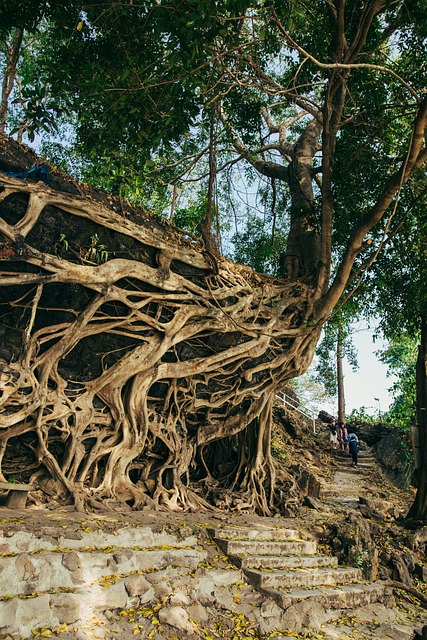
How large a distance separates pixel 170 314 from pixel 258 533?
9.84ft

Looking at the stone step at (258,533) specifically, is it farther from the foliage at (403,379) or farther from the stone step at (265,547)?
the foliage at (403,379)

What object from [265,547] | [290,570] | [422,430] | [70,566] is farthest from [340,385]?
[70,566]

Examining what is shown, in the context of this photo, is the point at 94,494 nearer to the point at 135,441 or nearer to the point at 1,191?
the point at 135,441

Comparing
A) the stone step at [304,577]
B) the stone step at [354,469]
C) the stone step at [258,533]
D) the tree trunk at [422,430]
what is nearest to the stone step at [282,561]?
the stone step at [304,577]

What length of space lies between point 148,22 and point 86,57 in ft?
3.59

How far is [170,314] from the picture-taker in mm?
7039

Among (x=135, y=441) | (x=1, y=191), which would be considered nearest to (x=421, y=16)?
(x=1, y=191)

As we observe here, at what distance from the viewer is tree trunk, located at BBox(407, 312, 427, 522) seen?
8.55 meters

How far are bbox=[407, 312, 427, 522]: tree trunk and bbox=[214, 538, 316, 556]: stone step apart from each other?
2961mm

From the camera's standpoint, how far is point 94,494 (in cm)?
603

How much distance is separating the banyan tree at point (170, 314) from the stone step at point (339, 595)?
2052 millimetres

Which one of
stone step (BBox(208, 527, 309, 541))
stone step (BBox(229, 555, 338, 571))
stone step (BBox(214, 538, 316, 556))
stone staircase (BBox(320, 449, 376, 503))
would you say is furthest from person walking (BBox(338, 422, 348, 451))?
stone step (BBox(229, 555, 338, 571))

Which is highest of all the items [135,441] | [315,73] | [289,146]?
[289,146]

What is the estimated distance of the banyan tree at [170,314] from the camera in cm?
582
